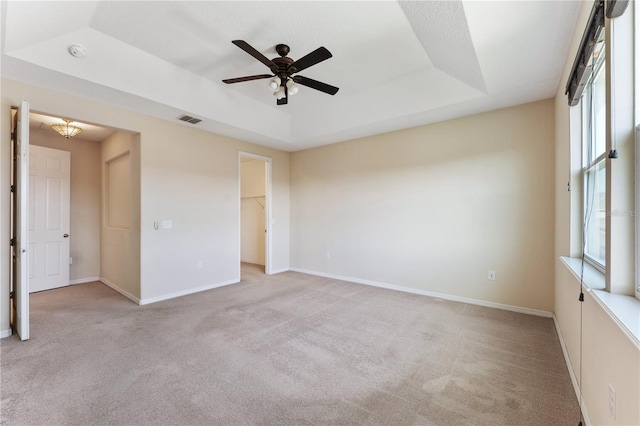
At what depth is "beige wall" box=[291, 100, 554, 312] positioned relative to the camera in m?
3.31

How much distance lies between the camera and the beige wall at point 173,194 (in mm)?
2803

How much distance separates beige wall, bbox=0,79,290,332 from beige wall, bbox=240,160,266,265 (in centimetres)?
140

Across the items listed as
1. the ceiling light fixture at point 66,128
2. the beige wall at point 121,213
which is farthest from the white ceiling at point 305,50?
the ceiling light fixture at point 66,128

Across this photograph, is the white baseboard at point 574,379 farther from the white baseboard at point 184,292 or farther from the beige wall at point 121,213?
the beige wall at point 121,213

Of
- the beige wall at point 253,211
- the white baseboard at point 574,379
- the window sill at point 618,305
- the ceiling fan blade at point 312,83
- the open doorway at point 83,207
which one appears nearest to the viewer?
the window sill at point 618,305

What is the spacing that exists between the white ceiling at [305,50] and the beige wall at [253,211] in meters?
2.53

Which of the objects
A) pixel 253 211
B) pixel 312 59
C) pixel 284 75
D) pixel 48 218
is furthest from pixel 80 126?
pixel 312 59

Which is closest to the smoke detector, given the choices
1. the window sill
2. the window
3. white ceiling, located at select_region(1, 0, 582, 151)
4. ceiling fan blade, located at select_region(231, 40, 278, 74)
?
white ceiling, located at select_region(1, 0, 582, 151)

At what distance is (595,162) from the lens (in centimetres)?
191

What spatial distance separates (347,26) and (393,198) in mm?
2582

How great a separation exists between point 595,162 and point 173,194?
4.62 m

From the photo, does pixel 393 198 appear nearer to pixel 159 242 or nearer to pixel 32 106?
pixel 159 242

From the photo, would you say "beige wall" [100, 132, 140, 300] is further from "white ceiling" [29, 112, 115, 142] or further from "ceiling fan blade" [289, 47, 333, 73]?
"ceiling fan blade" [289, 47, 333, 73]

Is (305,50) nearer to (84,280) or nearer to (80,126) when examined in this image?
(80,126)
